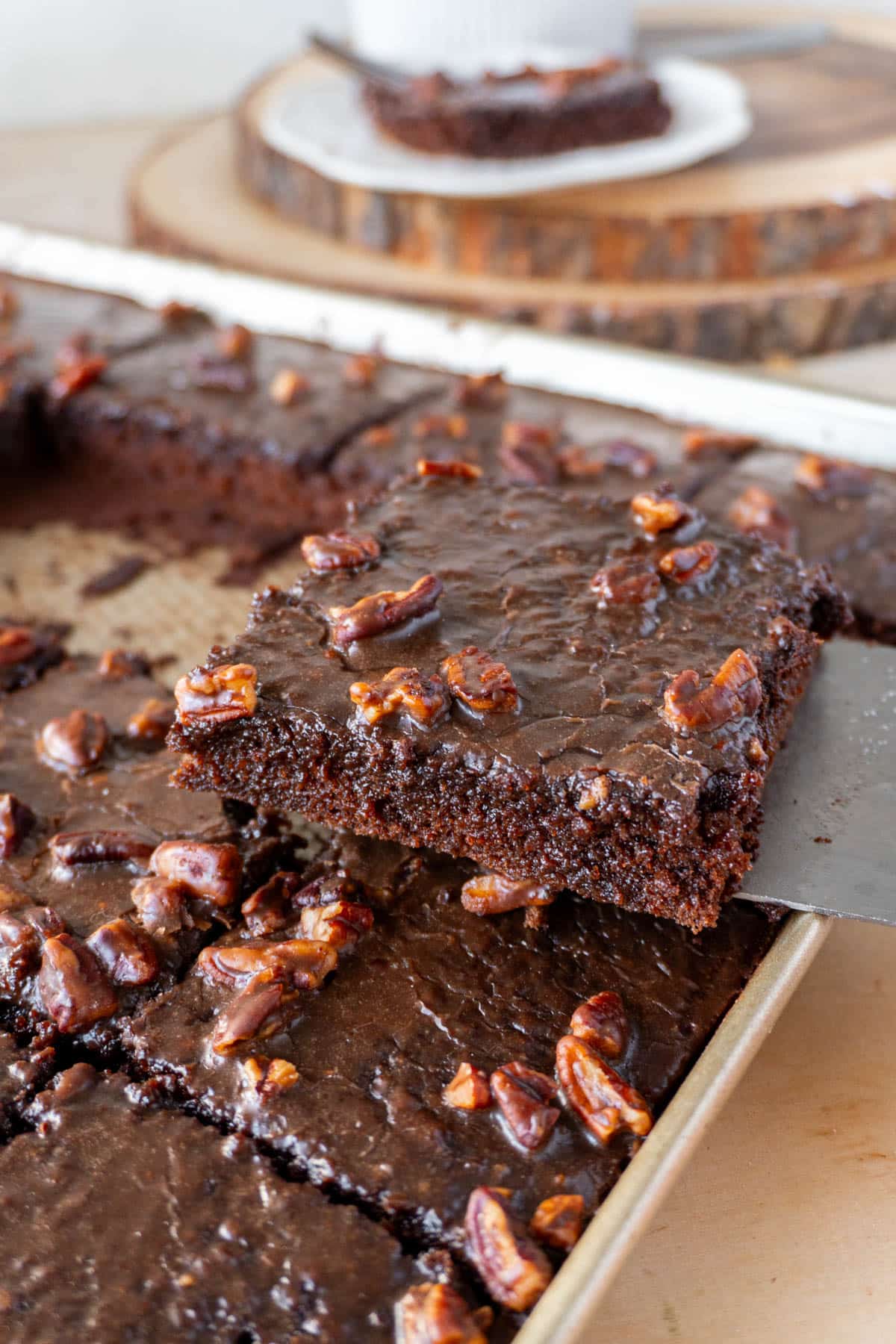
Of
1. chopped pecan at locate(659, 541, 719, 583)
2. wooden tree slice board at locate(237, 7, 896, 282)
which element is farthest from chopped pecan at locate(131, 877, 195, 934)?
wooden tree slice board at locate(237, 7, 896, 282)

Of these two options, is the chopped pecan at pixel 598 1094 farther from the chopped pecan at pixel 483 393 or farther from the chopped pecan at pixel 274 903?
the chopped pecan at pixel 483 393

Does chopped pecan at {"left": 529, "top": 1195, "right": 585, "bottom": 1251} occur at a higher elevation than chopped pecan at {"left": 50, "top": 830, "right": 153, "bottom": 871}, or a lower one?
higher

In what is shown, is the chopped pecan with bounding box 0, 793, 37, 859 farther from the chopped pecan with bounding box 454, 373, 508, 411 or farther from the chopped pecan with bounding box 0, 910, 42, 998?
the chopped pecan with bounding box 454, 373, 508, 411

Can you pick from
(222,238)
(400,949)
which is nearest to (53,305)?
(222,238)

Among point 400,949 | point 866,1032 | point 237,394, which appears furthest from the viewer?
point 237,394

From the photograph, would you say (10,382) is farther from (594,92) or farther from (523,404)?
(594,92)
